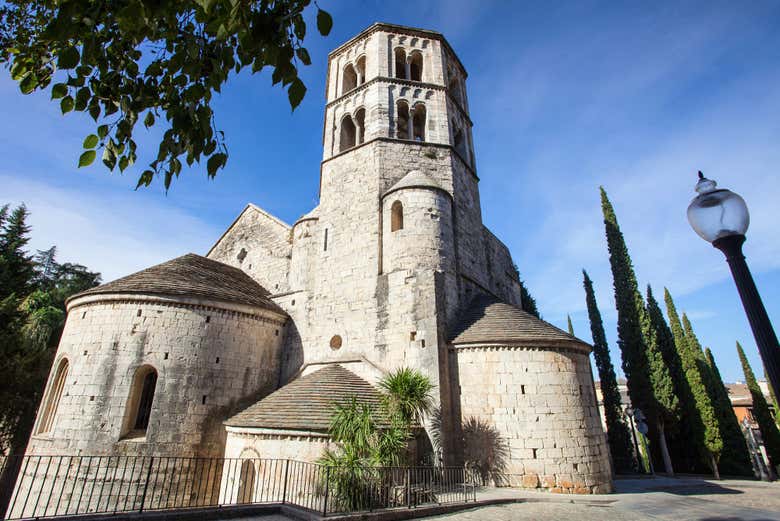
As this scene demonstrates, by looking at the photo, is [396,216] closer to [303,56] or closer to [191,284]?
[191,284]

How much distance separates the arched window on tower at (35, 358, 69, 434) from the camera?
13.8 meters

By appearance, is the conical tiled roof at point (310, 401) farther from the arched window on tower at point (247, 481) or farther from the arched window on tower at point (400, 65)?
the arched window on tower at point (400, 65)

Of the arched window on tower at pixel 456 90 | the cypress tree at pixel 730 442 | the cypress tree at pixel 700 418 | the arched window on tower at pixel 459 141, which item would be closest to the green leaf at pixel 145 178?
the arched window on tower at pixel 459 141

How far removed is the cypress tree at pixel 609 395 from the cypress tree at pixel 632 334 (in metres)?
1.18

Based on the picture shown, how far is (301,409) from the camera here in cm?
1204

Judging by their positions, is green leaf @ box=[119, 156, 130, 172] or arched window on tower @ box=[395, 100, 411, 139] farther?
arched window on tower @ box=[395, 100, 411, 139]

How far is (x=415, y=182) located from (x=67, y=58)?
1423 centimetres

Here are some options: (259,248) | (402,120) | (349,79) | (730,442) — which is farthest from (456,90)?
(730,442)

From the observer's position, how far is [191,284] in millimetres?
15203

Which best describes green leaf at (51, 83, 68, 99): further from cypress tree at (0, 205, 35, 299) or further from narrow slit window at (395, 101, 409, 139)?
cypress tree at (0, 205, 35, 299)

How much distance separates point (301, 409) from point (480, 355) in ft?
20.2

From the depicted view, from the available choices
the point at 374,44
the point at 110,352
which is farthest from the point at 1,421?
the point at 374,44

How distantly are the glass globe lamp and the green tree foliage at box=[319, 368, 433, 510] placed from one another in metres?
6.75

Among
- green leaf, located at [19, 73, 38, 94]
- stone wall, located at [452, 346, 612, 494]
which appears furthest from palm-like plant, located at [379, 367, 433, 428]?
green leaf, located at [19, 73, 38, 94]
